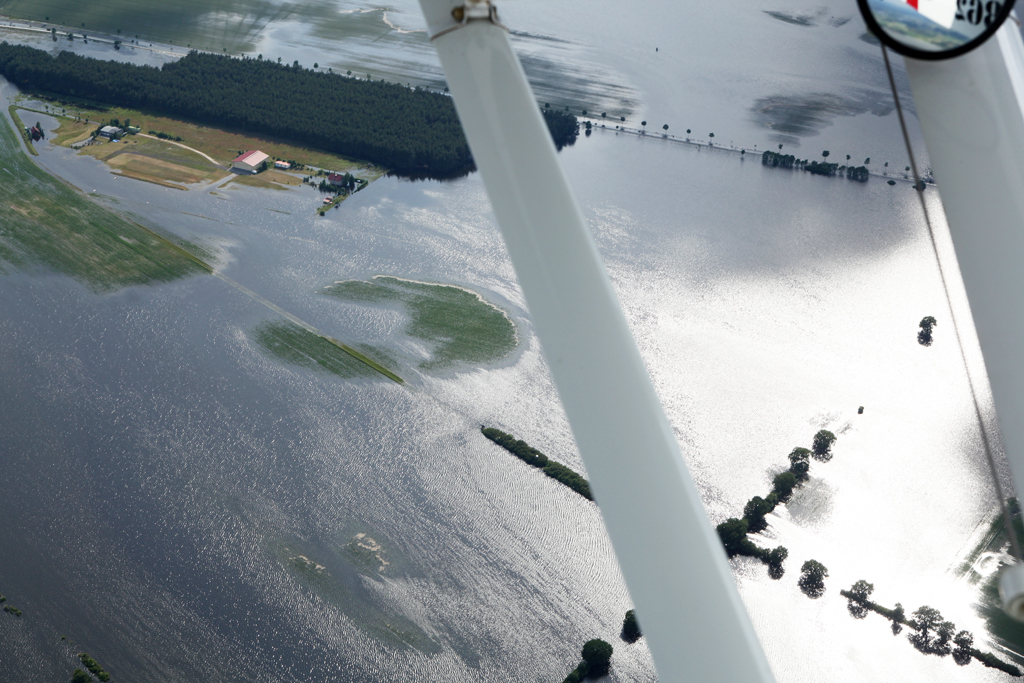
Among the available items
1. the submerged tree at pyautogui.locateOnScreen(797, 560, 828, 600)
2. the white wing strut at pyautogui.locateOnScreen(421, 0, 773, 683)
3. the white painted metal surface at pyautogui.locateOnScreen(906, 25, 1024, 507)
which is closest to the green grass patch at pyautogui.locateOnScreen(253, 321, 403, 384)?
the submerged tree at pyautogui.locateOnScreen(797, 560, 828, 600)

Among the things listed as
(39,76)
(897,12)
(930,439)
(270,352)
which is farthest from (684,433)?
(39,76)

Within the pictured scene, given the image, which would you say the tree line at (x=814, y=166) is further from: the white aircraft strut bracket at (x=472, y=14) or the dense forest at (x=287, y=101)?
the white aircraft strut bracket at (x=472, y=14)

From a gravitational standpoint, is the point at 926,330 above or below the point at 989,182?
below

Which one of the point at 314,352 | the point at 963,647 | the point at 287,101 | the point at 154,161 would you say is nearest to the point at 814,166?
the point at 963,647

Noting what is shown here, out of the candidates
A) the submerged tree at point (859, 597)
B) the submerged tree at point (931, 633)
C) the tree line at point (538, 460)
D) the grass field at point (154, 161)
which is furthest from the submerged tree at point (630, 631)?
the grass field at point (154, 161)

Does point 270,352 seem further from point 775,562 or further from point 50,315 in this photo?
point 775,562

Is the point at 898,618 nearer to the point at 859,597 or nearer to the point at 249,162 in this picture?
the point at 859,597
